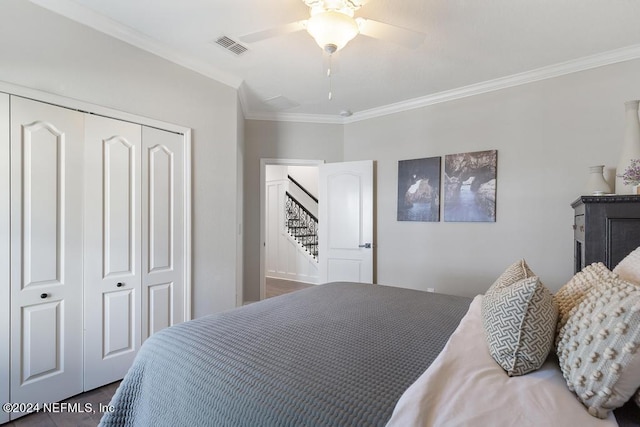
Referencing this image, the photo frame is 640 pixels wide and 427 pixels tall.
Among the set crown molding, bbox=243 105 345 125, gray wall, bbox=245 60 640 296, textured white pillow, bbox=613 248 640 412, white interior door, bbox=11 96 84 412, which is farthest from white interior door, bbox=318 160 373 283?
textured white pillow, bbox=613 248 640 412

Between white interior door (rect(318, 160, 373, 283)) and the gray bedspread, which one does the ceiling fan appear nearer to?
the gray bedspread

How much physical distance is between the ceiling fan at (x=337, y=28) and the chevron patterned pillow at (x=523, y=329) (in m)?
1.52

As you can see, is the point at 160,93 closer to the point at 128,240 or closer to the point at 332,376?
the point at 128,240

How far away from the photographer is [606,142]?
8.60 feet

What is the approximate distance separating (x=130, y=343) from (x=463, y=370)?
2452 mm

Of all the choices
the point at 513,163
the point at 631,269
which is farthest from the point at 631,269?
the point at 513,163

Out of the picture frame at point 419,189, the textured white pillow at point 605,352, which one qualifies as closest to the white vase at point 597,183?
the picture frame at point 419,189

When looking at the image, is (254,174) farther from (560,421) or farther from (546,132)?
(560,421)

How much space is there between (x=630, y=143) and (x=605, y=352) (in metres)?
2.24

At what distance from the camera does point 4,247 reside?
1.77 meters

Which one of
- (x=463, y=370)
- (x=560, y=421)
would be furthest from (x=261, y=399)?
(x=560, y=421)

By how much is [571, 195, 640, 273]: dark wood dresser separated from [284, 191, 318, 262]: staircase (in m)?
4.72

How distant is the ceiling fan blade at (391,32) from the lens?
1.74 m

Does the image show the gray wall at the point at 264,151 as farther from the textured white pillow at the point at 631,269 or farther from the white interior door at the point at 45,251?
the textured white pillow at the point at 631,269
